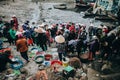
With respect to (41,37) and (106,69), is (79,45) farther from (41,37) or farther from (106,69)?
(41,37)

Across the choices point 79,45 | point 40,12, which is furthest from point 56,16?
point 79,45

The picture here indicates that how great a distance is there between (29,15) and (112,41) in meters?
14.9

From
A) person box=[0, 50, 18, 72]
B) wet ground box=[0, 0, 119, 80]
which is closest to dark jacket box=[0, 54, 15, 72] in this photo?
person box=[0, 50, 18, 72]

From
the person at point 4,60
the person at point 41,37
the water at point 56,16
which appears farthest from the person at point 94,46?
the water at point 56,16

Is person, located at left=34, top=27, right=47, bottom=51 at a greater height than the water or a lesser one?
greater

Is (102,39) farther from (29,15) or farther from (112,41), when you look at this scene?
(29,15)

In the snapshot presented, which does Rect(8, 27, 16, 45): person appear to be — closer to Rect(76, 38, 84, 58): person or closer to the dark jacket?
the dark jacket

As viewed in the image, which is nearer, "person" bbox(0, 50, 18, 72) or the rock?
"person" bbox(0, 50, 18, 72)

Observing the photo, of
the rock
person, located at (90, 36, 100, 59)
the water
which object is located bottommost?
the rock

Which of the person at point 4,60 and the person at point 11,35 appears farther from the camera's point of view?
the person at point 11,35

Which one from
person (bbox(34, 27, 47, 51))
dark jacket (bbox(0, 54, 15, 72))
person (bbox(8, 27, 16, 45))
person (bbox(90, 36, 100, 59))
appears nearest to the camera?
dark jacket (bbox(0, 54, 15, 72))

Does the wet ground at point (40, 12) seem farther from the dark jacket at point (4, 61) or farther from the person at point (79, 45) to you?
the dark jacket at point (4, 61)

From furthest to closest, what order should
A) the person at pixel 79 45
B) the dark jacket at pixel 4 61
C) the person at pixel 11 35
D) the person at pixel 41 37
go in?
the person at pixel 11 35 < the person at pixel 41 37 < the person at pixel 79 45 < the dark jacket at pixel 4 61

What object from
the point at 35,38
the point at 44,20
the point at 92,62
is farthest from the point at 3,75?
the point at 44,20
